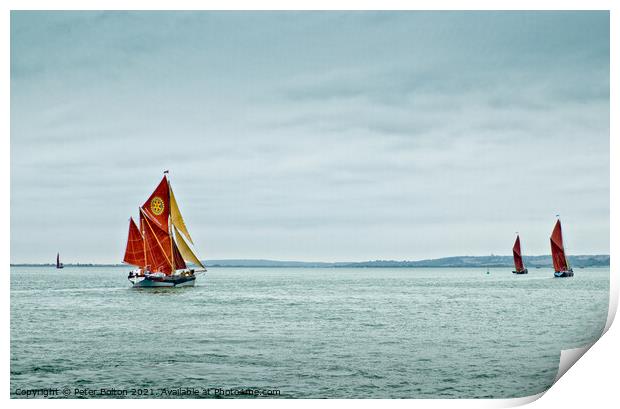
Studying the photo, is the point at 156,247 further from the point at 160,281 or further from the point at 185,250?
the point at 160,281

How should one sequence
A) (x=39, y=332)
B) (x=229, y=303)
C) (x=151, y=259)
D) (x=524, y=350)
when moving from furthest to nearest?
1. (x=151, y=259)
2. (x=229, y=303)
3. (x=39, y=332)
4. (x=524, y=350)

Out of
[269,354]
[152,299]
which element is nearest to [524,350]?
[269,354]

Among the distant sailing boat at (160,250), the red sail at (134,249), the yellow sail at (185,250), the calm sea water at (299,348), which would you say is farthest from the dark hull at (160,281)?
the calm sea water at (299,348)

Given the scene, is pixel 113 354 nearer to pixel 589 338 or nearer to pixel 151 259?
pixel 589 338

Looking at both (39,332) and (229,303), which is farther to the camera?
(229,303)

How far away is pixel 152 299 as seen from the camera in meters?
25.1

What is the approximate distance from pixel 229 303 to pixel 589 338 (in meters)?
17.1

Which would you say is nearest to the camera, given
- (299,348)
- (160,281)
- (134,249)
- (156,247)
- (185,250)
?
(299,348)

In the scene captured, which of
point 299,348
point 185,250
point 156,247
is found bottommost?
point 299,348

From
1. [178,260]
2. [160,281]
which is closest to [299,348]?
[178,260]

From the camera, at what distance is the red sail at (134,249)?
25377 millimetres

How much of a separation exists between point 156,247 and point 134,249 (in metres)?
0.82

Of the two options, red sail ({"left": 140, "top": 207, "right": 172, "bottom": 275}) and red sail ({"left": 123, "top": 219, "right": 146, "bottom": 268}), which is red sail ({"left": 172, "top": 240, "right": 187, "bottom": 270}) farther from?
red sail ({"left": 123, "top": 219, "right": 146, "bottom": 268})

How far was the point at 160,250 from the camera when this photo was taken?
2702cm
